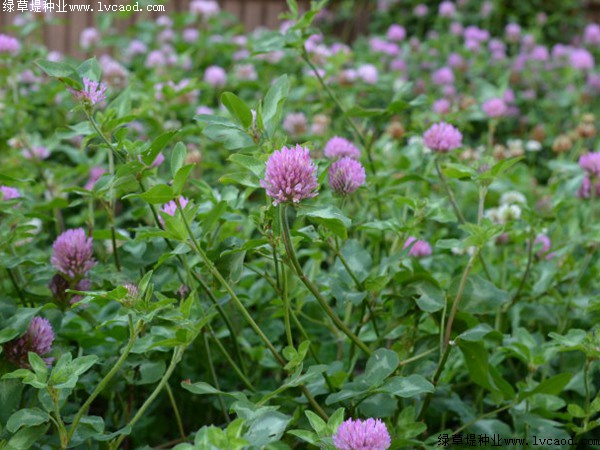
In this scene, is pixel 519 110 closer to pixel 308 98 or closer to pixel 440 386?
pixel 308 98

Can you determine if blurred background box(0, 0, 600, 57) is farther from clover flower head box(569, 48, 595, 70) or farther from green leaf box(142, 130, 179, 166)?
green leaf box(142, 130, 179, 166)

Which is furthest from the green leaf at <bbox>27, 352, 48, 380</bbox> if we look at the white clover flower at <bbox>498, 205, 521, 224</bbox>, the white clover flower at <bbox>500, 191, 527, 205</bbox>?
the white clover flower at <bbox>500, 191, 527, 205</bbox>

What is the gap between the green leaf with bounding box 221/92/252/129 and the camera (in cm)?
94

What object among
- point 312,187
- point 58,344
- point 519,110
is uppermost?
point 312,187

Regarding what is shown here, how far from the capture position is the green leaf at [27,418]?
87 cm

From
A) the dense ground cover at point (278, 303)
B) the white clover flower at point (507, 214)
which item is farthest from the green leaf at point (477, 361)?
the white clover flower at point (507, 214)

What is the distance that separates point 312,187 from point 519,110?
3.38 m

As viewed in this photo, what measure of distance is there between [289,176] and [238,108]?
0.15 meters

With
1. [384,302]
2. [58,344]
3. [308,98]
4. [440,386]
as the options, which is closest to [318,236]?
[384,302]

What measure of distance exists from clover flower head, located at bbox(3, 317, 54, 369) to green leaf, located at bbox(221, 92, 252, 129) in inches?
15.0

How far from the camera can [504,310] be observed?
1.32 meters

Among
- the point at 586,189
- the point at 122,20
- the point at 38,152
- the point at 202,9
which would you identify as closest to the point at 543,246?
the point at 586,189

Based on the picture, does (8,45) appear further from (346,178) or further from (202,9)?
(202,9)

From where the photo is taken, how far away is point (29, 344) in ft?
3.33
